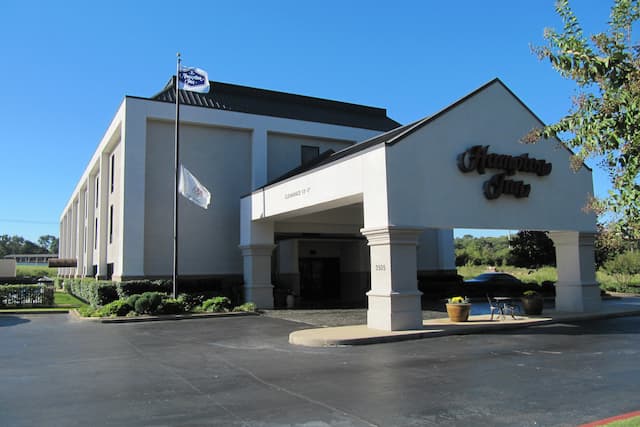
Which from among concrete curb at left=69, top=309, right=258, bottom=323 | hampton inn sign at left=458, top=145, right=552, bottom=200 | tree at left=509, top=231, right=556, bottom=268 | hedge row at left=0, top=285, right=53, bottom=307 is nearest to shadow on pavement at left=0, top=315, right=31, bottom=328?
concrete curb at left=69, top=309, right=258, bottom=323

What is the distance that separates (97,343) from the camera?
46.2ft

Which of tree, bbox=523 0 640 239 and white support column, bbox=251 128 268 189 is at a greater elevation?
white support column, bbox=251 128 268 189

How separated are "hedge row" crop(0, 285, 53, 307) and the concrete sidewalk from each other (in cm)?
1740

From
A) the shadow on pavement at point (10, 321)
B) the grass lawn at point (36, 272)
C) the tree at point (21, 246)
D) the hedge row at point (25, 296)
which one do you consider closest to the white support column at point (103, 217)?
the hedge row at point (25, 296)

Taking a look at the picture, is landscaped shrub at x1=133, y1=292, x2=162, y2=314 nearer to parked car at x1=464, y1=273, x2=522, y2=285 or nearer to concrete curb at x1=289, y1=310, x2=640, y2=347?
concrete curb at x1=289, y1=310, x2=640, y2=347

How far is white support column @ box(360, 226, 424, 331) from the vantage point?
15.1 m

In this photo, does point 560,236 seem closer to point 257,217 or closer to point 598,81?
point 257,217

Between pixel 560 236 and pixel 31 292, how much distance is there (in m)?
24.7

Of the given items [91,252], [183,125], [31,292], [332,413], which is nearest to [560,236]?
[332,413]

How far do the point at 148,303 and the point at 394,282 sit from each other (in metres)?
10.3

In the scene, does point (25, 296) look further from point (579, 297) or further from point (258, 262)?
point (579, 297)

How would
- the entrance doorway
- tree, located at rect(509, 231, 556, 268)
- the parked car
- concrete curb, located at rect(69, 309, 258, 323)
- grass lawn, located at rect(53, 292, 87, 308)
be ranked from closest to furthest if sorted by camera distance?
concrete curb, located at rect(69, 309, 258, 323) < grass lawn, located at rect(53, 292, 87, 308) < the entrance doorway < the parked car < tree, located at rect(509, 231, 556, 268)

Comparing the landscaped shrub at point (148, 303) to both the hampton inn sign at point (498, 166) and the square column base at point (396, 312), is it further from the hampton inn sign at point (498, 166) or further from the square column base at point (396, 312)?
the hampton inn sign at point (498, 166)

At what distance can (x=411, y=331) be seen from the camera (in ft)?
48.8
